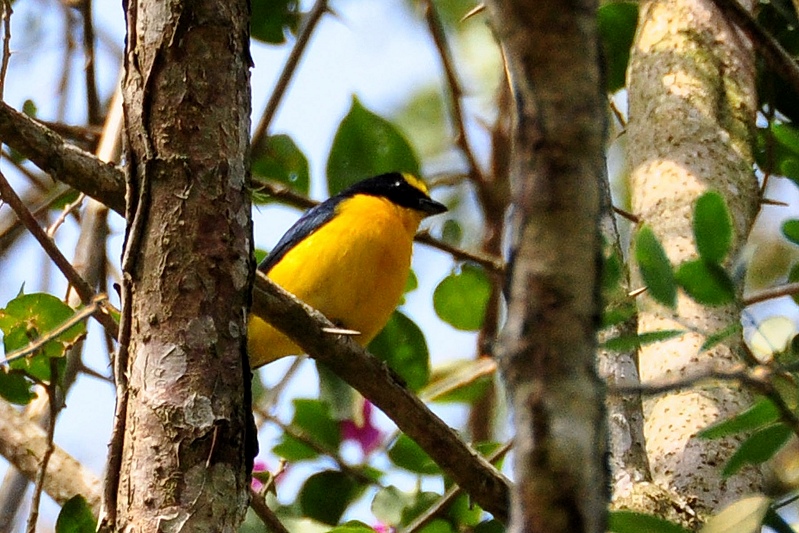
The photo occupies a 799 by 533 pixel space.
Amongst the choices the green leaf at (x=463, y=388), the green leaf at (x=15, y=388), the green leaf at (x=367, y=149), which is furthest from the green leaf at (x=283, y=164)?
the green leaf at (x=15, y=388)

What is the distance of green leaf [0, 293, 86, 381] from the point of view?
10.7ft

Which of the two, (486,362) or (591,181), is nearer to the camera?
(591,181)

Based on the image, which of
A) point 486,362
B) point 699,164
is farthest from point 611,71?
point 486,362

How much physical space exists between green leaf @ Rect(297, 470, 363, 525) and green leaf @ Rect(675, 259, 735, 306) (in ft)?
7.66

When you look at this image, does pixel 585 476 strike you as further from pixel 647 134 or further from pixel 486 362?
pixel 486 362

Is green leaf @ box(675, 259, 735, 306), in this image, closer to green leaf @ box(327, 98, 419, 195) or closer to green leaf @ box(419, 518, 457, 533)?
green leaf @ box(419, 518, 457, 533)

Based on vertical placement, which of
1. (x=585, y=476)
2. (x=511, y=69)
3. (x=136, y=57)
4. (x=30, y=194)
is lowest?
(x=585, y=476)

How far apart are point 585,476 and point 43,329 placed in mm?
2567

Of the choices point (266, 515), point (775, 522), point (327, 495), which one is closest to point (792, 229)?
point (775, 522)

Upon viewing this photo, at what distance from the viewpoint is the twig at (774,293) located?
291 centimetres

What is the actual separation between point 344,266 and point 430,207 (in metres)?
0.96

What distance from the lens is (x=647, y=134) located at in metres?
3.75

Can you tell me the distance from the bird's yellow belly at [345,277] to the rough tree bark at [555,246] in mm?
3488

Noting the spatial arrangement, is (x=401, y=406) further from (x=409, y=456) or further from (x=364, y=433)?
(x=364, y=433)
